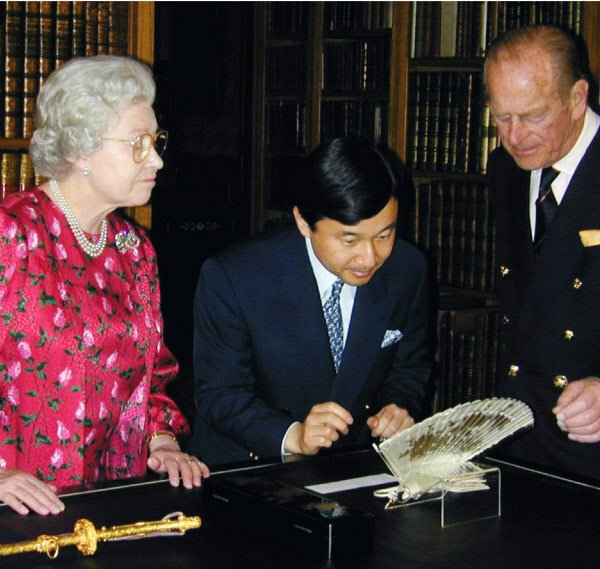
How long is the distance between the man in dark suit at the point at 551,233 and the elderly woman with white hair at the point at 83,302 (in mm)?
902

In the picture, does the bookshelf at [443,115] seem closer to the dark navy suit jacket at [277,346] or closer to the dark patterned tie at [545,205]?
the dark patterned tie at [545,205]

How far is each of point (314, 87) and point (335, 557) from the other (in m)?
4.16

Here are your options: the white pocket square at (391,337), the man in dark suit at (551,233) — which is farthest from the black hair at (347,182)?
the man in dark suit at (551,233)

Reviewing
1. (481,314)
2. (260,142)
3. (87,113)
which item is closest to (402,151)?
(481,314)

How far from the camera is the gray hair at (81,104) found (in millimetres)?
2232

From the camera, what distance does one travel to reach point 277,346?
2354 millimetres

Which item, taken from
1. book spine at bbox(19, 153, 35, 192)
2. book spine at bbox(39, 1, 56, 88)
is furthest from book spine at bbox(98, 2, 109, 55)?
book spine at bbox(19, 153, 35, 192)

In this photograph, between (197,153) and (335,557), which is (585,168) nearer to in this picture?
(335,557)

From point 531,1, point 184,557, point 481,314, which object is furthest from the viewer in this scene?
point 481,314

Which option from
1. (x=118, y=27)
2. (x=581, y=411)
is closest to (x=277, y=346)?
(x=581, y=411)

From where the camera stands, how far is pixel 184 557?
152 centimetres

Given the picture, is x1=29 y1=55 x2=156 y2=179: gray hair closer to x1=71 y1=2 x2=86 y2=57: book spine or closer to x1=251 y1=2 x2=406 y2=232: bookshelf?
x1=71 y1=2 x2=86 y2=57: book spine

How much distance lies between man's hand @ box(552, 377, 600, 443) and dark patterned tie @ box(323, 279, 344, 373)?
551mm

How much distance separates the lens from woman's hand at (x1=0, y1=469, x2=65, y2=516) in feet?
5.55
